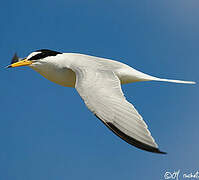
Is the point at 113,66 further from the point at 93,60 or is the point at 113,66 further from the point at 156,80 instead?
the point at 156,80

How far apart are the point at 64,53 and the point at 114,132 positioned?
3.90 m

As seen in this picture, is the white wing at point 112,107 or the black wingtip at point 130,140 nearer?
the black wingtip at point 130,140

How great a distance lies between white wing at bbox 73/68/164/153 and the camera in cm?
Result: 544

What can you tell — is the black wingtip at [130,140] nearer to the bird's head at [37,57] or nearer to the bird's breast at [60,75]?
the bird's breast at [60,75]

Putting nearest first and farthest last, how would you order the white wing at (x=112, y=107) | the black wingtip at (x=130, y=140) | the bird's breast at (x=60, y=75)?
the black wingtip at (x=130, y=140) < the white wing at (x=112, y=107) < the bird's breast at (x=60, y=75)

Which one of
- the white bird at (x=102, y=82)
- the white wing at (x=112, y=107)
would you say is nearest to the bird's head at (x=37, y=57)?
the white bird at (x=102, y=82)

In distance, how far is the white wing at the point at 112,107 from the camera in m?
5.44

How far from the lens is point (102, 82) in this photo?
7078 millimetres

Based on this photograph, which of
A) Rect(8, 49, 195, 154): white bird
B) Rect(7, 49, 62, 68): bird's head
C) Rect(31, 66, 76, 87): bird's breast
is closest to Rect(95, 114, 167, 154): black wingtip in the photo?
Rect(8, 49, 195, 154): white bird

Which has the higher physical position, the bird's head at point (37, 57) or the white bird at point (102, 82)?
the bird's head at point (37, 57)

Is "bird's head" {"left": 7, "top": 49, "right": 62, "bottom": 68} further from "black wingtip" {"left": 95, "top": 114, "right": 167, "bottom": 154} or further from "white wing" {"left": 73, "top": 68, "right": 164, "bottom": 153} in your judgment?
"black wingtip" {"left": 95, "top": 114, "right": 167, "bottom": 154}

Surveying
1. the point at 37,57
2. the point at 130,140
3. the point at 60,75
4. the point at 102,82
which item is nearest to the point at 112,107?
the point at 130,140

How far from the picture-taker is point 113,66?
334 inches

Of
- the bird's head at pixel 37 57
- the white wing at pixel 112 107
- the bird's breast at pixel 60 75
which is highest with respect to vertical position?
the bird's head at pixel 37 57
